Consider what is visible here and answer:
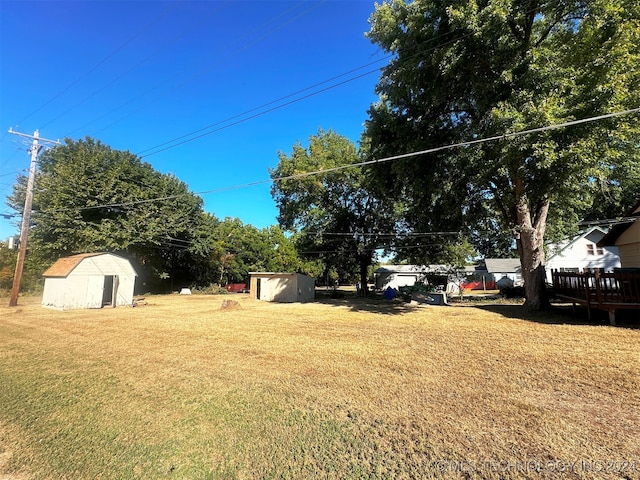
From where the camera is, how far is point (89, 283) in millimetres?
18219

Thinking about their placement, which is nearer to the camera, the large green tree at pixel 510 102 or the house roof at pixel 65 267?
the large green tree at pixel 510 102

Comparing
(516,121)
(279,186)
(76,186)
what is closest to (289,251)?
(279,186)

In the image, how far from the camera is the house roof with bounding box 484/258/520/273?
41562 mm

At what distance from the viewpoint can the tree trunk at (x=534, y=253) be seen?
40.8 feet

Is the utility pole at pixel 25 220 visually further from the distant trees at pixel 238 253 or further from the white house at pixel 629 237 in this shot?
the white house at pixel 629 237

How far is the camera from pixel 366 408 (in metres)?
4.02

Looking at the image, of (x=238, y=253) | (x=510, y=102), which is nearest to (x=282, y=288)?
(x=238, y=253)

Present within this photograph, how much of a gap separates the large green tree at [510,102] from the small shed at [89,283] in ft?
56.3

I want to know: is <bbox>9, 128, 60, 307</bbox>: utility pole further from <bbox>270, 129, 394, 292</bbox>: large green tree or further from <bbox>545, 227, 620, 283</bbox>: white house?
<bbox>545, 227, 620, 283</bbox>: white house

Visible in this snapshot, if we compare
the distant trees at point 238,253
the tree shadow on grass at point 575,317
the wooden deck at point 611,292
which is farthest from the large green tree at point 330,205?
the wooden deck at point 611,292

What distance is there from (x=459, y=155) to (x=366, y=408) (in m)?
9.80

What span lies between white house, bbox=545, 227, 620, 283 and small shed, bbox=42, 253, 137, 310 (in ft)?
108

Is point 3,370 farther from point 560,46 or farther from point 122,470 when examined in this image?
point 560,46

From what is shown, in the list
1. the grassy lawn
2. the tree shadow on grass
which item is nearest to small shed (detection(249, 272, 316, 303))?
the tree shadow on grass
